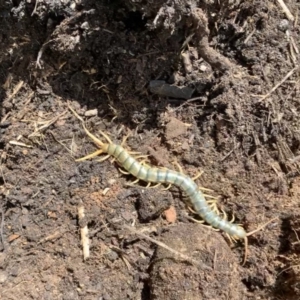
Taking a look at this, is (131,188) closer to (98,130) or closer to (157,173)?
(157,173)

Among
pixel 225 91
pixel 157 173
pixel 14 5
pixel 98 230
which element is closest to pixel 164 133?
pixel 157 173

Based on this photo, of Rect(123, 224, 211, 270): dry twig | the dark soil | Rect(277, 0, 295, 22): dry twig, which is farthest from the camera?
Rect(277, 0, 295, 22): dry twig

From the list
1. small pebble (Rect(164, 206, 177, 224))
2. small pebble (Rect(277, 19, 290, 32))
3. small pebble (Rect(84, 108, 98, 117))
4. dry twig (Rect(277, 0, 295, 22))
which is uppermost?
dry twig (Rect(277, 0, 295, 22))

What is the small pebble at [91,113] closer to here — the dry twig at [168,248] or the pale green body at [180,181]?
the pale green body at [180,181]

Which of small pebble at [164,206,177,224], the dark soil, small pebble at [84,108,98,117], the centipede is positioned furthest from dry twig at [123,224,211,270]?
Result: small pebble at [84,108,98,117]

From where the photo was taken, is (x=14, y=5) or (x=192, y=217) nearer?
(x=14, y=5)

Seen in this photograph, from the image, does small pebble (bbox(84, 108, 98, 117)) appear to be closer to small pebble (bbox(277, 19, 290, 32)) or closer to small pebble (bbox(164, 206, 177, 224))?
small pebble (bbox(164, 206, 177, 224))

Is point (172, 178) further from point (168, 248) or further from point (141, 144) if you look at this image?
point (168, 248)

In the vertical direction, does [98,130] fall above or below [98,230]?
above
